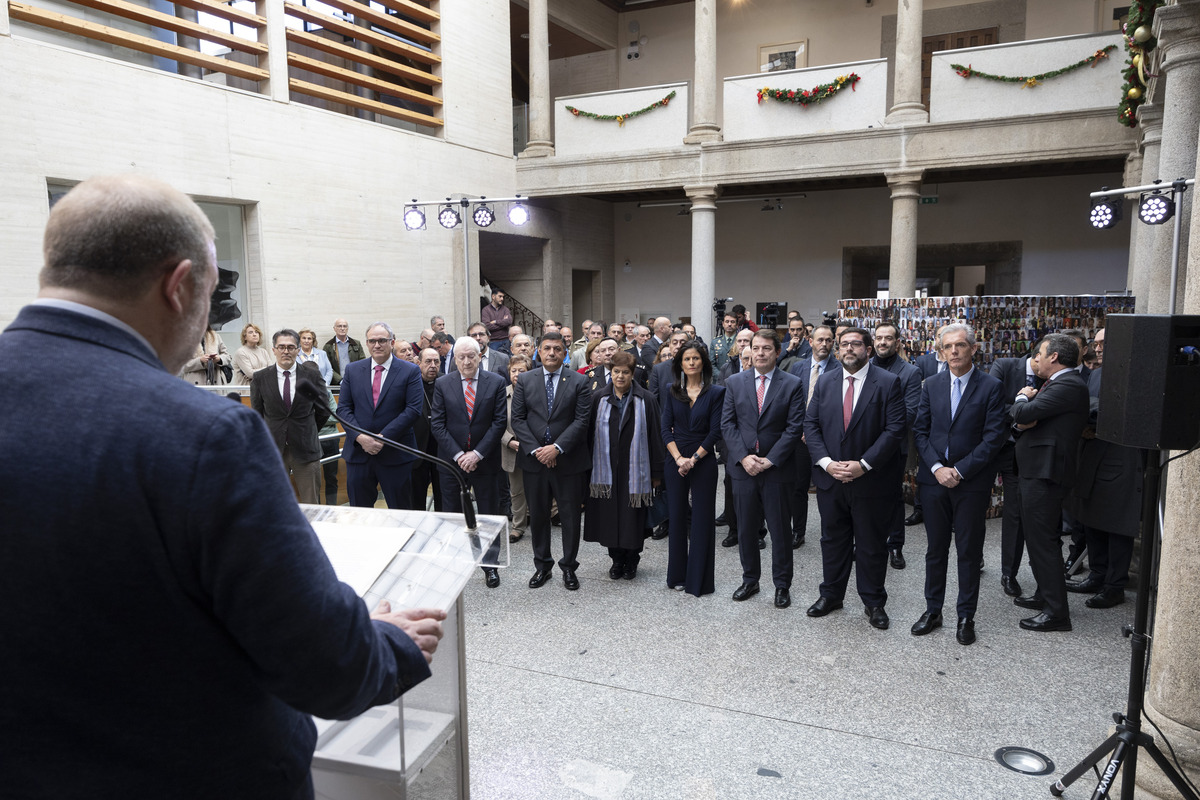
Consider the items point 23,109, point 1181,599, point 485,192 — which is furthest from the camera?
point 485,192

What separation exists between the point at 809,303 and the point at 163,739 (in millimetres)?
17946

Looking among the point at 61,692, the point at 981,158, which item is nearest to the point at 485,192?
the point at 981,158

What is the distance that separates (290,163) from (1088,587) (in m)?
11.2

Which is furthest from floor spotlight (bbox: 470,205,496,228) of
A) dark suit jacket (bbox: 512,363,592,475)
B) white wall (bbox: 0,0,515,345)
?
dark suit jacket (bbox: 512,363,592,475)

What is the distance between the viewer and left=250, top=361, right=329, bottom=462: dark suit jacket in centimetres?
636

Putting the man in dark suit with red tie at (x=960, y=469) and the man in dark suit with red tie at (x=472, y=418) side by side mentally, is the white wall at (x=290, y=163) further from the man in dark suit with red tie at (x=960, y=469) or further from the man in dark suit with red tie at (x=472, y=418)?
the man in dark suit with red tie at (x=960, y=469)

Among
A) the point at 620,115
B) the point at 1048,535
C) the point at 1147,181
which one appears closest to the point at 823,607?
the point at 1048,535

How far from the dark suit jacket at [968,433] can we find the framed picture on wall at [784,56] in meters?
14.3

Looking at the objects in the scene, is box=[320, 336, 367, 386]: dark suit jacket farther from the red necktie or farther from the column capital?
the red necktie

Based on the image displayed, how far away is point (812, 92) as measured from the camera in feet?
44.5

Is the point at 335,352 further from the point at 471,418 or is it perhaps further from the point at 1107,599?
the point at 1107,599

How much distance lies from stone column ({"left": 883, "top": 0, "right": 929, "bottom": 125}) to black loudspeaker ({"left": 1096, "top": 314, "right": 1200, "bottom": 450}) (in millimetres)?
11432

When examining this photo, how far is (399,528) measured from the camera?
7.32 feet

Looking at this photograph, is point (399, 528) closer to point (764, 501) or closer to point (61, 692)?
point (61, 692)
